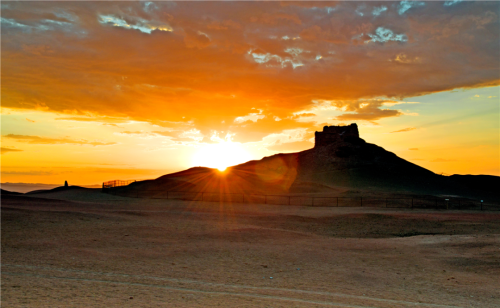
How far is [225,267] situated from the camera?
52.9ft

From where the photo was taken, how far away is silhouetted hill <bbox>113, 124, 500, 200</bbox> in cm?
9569

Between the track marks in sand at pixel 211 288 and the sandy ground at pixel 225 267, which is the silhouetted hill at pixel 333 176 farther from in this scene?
the track marks in sand at pixel 211 288

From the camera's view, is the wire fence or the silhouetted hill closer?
the wire fence

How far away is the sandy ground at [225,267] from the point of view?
36.6 ft

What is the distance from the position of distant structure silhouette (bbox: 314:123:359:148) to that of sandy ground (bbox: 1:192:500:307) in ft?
462

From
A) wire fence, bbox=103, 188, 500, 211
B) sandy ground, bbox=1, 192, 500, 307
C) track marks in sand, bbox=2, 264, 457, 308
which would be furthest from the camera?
wire fence, bbox=103, 188, 500, 211

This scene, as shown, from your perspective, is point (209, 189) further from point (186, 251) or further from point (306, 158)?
point (306, 158)

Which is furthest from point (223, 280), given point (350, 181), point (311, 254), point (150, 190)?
point (350, 181)

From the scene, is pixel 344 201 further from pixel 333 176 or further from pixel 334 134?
pixel 334 134

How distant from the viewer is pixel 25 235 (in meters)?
20.9

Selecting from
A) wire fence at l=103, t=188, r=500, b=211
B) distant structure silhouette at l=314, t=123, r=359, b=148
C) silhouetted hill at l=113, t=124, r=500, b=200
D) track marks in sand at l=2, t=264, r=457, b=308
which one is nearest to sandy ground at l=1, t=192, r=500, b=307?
track marks in sand at l=2, t=264, r=457, b=308

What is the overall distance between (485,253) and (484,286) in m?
6.16

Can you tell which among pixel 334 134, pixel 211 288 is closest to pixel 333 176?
pixel 334 134

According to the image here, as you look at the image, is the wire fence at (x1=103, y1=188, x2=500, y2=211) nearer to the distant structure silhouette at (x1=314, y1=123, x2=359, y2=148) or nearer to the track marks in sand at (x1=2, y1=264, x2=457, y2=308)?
the track marks in sand at (x1=2, y1=264, x2=457, y2=308)
